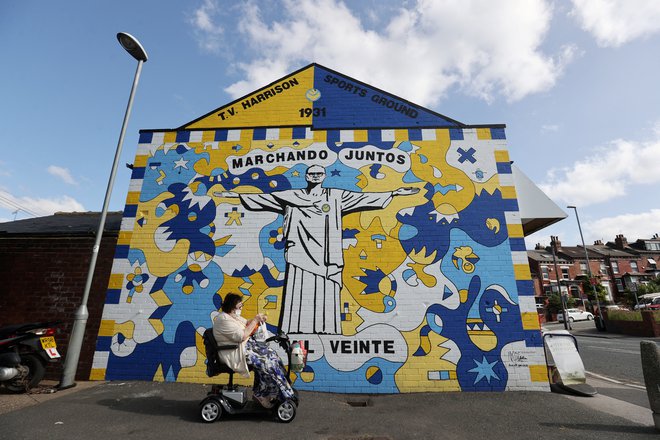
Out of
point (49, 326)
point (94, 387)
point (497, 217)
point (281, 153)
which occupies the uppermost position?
point (281, 153)

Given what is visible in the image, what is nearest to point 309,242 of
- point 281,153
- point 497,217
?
point 281,153

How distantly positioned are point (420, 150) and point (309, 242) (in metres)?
3.18

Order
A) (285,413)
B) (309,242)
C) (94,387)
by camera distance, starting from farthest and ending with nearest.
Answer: (309,242), (94,387), (285,413)

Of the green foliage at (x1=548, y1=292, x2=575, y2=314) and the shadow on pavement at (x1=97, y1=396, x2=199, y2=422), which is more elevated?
the green foliage at (x1=548, y1=292, x2=575, y2=314)

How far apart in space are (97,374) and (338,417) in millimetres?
4653

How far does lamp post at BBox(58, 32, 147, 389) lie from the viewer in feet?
17.8

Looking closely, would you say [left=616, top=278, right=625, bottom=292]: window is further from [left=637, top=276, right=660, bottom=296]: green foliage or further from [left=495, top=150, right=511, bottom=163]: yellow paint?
[left=495, top=150, right=511, bottom=163]: yellow paint

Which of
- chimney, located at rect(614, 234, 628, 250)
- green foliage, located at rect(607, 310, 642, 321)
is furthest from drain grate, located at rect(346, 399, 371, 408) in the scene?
chimney, located at rect(614, 234, 628, 250)

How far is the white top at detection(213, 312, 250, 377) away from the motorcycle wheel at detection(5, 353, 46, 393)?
3.77m

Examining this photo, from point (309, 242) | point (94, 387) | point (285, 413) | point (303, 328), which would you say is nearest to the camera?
point (285, 413)

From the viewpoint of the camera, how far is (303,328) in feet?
19.5

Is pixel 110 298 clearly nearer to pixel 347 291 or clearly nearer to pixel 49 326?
pixel 49 326

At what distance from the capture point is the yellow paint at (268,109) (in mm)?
7852

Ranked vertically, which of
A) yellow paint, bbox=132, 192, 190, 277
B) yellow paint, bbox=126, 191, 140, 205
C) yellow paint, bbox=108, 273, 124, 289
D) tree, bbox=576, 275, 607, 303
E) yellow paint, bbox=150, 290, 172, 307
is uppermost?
tree, bbox=576, 275, 607, 303
